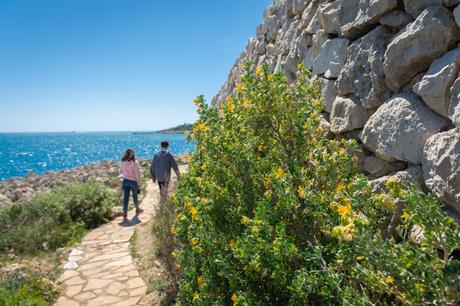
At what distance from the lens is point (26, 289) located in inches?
174

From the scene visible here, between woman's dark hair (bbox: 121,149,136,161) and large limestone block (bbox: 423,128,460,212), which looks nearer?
large limestone block (bbox: 423,128,460,212)

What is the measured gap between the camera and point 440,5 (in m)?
2.59

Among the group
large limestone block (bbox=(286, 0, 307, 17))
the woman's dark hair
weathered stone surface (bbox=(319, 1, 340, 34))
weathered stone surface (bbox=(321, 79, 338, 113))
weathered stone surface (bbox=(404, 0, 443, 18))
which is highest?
large limestone block (bbox=(286, 0, 307, 17))

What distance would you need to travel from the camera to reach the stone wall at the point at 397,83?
2.30 metres

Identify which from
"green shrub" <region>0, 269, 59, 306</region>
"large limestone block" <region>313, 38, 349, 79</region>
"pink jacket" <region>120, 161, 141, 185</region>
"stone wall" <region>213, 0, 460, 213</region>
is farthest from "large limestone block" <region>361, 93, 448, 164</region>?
"pink jacket" <region>120, 161, 141, 185</region>

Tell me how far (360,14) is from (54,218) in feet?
22.7

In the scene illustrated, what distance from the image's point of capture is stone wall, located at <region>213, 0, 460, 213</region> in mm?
2305

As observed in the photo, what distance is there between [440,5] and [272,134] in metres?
1.58

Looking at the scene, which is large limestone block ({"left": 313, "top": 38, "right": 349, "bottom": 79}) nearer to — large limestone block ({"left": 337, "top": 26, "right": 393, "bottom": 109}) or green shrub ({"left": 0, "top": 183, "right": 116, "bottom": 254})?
large limestone block ({"left": 337, "top": 26, "right": 393, "bottom": 109})

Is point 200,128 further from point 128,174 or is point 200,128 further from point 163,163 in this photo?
point 128,174

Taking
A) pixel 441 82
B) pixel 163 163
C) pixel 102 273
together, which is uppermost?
pixel 441 82

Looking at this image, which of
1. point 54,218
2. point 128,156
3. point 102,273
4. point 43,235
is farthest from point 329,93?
point 54,218

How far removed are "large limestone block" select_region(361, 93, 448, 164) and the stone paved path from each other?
11.5 ft

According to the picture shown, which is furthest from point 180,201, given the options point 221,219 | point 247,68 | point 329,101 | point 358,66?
point 358,66
